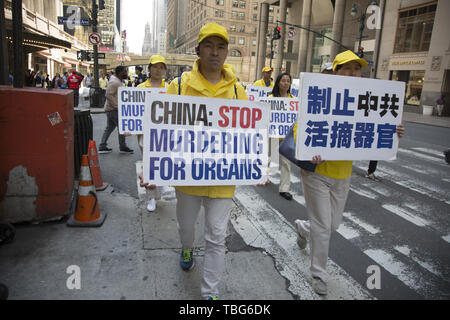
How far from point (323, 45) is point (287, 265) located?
56.7m

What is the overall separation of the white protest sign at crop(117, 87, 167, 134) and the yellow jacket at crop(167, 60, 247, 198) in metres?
2.85

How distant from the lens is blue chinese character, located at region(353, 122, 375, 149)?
3.24 m

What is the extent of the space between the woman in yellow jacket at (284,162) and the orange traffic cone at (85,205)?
3048mm

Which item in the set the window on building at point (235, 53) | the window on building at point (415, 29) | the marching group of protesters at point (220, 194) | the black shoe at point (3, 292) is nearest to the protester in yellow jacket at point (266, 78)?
the marching group of protesters at point (220, 194)

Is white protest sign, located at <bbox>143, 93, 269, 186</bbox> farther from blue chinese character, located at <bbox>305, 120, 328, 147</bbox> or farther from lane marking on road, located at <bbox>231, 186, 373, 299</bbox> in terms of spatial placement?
lane marking on road, located at <bbox>231, 186, 373, 299</bbox>

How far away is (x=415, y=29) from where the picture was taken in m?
31.9

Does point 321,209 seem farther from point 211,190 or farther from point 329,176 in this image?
point 211,190

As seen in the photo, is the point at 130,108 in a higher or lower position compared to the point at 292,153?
higher

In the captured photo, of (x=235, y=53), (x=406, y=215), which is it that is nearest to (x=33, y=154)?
(x=406, y=215)

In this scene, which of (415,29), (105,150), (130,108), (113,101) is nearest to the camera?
(130,108)

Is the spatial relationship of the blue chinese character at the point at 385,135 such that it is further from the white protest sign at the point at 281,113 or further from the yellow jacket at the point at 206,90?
the white protest sign at the point at 281,113

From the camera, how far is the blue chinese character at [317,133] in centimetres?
304

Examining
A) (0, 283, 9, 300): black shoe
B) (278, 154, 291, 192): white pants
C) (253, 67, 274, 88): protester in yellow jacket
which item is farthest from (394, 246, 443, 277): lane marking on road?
(253, 67, 274, 88): protester in yellow jacket

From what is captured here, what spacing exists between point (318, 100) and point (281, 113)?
3.09m
